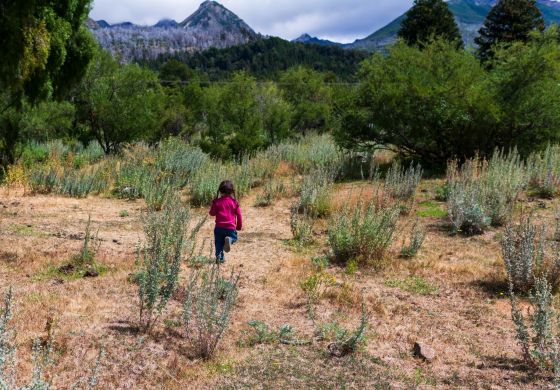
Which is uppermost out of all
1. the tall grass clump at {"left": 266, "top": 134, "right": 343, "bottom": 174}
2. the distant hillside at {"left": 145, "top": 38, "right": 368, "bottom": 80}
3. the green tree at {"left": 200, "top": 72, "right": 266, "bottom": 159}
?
the distant hillside at {"left": 145, "top": 38, "right": 368, "bottom": 80}

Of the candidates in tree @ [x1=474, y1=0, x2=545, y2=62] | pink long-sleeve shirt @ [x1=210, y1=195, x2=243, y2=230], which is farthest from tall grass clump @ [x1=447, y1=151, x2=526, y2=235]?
tree @ [x1=474, y1=0, x2=545, y2=62]

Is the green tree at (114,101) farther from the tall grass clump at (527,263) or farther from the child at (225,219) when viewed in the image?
the tall grass clump at (527,263)

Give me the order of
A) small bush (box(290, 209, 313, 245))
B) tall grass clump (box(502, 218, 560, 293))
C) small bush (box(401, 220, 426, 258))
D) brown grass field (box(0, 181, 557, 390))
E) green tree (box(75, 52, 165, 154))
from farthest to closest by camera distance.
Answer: green tree (box(75, 52, 165, 154)), small bush (box(290, 209, 313, 245)), small bush (box(401, 220, 426, 258)), tall grass clump (box(502, 218, 560, 293)), brown grass field (box(0, 181, 557, 390))

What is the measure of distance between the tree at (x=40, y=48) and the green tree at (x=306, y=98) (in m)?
15.3

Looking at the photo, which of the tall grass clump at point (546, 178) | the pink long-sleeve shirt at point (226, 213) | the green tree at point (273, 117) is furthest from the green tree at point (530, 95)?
the green tree at point (273, 117)

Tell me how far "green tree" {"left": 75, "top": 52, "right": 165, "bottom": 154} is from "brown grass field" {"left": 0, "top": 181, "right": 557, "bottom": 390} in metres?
10.5

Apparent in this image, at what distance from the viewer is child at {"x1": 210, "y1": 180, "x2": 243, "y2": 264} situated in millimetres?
5777

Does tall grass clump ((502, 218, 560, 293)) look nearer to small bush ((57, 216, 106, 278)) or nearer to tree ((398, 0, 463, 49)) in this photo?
small bush ((57, 216, 106, 278))

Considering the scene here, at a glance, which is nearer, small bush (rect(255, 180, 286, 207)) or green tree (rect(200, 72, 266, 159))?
small bush (rect(255, 180, 286, 207))

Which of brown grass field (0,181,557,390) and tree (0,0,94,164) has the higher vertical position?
tree (0,0,94,164)

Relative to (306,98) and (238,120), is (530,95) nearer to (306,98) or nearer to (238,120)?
(238,120)

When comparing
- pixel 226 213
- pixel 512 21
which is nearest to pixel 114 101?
pixel 226 213

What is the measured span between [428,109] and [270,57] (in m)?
98.5

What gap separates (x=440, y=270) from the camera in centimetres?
555
